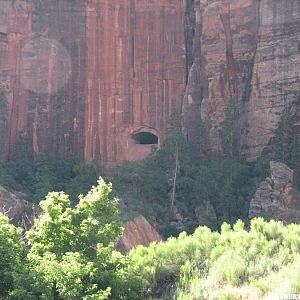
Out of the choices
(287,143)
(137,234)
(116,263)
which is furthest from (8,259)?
(287,143)

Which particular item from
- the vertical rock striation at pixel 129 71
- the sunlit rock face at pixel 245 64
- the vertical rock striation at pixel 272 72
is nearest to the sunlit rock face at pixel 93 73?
the vertical rock striation at pixel 129 71

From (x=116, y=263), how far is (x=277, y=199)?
52.8 ft

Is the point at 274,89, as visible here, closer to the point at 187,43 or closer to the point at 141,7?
the point at 187,43

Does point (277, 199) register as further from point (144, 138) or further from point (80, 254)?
point (80, 254)

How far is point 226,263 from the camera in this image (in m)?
15.9

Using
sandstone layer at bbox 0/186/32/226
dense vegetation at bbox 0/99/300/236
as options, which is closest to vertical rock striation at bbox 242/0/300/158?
dense vegetation at bbox 0/99/300/236

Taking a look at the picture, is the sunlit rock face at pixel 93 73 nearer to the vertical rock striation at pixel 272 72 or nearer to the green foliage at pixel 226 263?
the vertical rock striation at pixel 272 72

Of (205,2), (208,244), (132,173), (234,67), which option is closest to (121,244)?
(208,244)

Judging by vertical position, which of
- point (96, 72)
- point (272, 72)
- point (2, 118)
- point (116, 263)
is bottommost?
point (116, 263)

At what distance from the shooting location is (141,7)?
38938 mm

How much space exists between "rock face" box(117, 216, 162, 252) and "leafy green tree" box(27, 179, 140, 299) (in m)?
8.68

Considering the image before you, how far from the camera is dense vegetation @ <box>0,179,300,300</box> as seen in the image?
14234 millimetres

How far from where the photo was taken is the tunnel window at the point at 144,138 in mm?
39153

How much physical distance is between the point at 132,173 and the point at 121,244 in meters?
11.4
